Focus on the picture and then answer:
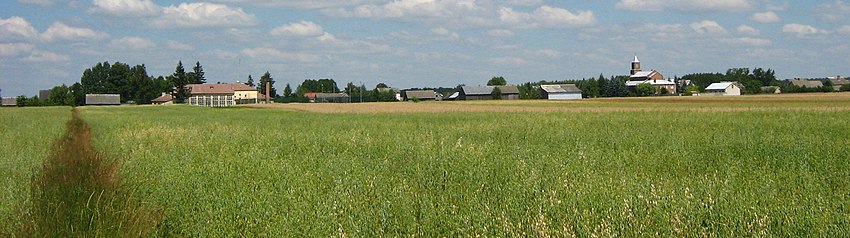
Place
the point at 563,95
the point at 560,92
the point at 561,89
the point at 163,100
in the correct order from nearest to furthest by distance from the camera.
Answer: the point at 563,95, the point at 560,92, the point at 163,100, the point at 561,89

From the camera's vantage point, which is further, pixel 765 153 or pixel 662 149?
pixel 662 149

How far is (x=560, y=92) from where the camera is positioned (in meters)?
156

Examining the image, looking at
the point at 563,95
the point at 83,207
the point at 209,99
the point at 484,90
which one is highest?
the point at 484,90

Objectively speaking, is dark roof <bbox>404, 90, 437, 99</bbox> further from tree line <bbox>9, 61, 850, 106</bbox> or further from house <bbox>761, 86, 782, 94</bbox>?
house <bbox>761, 86, 782, 94</bbox>

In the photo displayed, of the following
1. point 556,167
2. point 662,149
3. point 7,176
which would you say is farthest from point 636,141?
point 7,176

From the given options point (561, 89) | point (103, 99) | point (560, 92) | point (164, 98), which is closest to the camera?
point (103, 99)

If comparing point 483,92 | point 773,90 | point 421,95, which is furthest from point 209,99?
point 773,90

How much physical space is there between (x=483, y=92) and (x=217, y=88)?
56959 mm

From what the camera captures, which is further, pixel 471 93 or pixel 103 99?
pixel 471 93

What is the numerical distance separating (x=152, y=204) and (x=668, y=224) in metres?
6.33

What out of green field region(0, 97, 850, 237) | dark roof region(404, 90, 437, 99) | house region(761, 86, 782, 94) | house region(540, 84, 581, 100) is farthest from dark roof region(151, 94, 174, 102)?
green field region(0, 97, 850, 237)

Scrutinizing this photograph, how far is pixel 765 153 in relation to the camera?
46.3 ft

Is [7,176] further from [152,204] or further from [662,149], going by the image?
[662,149]

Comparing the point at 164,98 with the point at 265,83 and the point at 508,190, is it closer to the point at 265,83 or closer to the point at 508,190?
the point at 265,83
